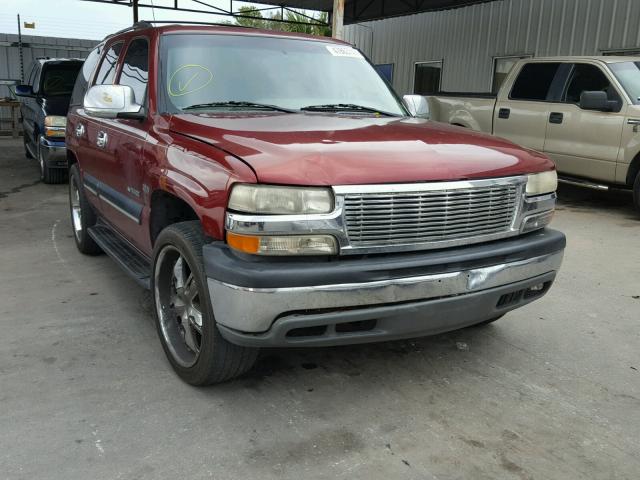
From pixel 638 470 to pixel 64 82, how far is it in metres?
9.85

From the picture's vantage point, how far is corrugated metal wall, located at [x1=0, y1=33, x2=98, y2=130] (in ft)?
61.2

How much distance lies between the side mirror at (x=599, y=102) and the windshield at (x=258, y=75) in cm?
431

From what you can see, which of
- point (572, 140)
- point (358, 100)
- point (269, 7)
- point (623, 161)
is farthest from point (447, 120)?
point (269, 7)

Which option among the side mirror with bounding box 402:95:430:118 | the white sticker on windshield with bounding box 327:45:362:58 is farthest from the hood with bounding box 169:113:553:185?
the white sticker on windshield with bounding box 327:45:362:58

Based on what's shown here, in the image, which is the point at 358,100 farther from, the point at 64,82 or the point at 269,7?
the point at 269,7

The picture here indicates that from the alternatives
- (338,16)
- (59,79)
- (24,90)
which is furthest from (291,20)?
(24,90)

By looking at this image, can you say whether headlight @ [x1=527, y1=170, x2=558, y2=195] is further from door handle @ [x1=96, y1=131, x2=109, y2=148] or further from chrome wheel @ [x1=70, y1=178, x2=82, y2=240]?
chrome wheel @ [x1=70, y1=178, x2=82, y2=240]

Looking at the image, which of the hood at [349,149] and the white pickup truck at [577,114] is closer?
the hood at [349,149]

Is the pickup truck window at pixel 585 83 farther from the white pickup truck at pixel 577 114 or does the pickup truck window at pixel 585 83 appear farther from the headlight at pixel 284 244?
the headlight at pixel 284 244

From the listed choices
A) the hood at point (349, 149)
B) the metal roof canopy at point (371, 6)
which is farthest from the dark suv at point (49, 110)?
the metal roof canopy at point (371, 6)

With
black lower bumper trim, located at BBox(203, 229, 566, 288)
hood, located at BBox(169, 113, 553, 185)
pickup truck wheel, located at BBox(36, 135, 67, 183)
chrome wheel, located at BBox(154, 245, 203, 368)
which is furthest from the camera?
pickup truck wheel, located at BBox(36, 135, 67, 183)

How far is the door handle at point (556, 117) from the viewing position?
8031mm

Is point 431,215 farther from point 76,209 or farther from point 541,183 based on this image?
point 76,209

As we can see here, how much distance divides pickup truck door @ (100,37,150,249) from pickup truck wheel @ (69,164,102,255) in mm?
797
